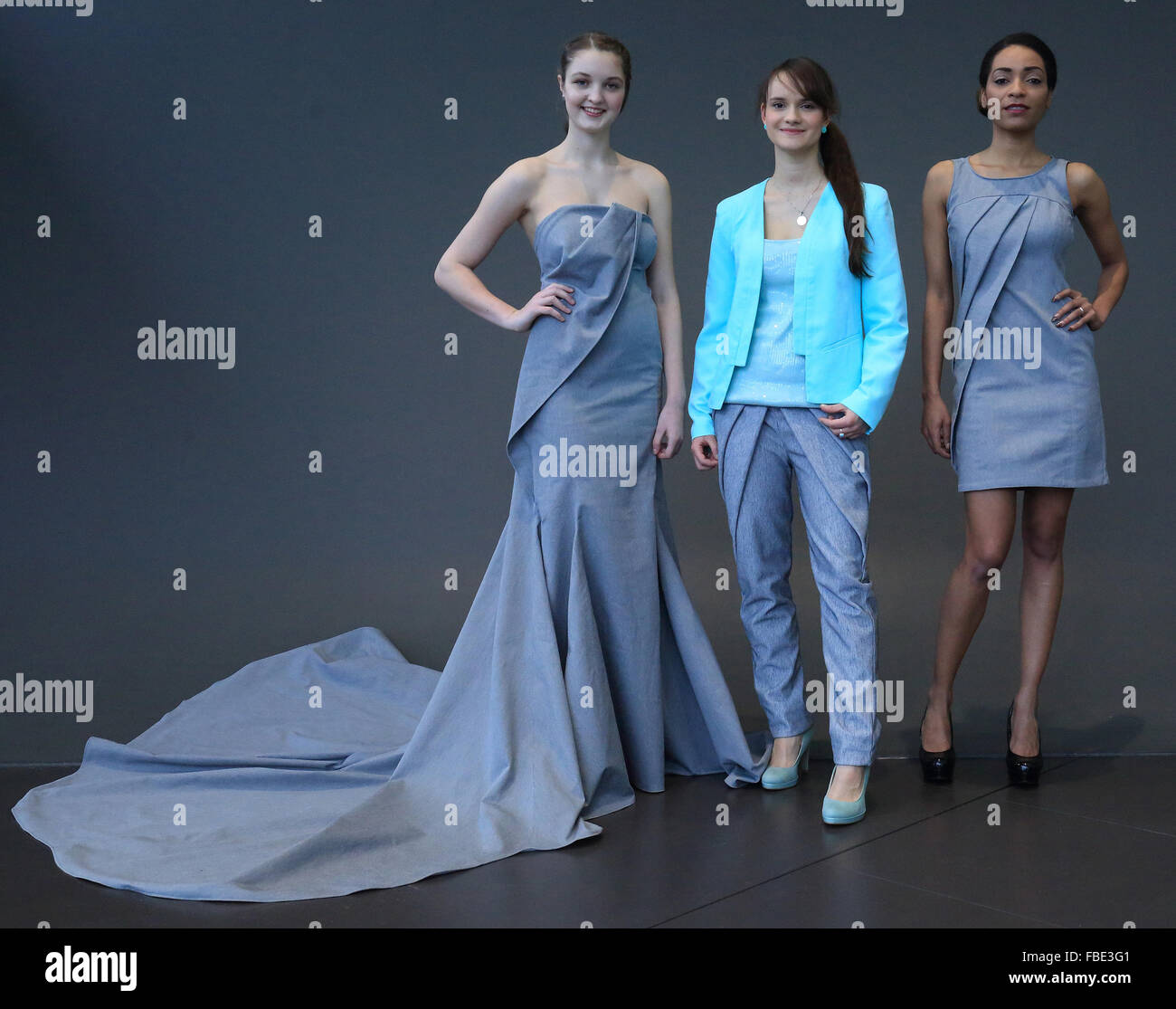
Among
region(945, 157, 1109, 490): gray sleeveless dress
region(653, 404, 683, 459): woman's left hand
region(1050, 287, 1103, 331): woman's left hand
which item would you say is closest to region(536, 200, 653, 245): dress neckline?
region(653, 404, 683, 459): woman's left hand

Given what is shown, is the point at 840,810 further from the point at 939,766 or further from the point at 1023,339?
the point at 1023,339

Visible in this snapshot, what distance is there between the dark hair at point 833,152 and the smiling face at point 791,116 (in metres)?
0.02

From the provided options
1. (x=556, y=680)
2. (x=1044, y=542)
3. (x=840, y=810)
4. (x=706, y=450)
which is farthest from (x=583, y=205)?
(x=840, y=810)

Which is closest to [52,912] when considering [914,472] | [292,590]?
[292,590]

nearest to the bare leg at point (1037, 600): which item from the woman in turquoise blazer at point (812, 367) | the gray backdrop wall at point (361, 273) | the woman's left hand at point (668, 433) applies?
the woman in turquoise blazer at point (812, 367)

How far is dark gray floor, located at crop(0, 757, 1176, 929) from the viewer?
2.42m

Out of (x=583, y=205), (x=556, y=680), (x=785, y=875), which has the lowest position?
(x=785, y=875)

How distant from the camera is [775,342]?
303cm

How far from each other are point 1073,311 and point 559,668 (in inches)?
63.5

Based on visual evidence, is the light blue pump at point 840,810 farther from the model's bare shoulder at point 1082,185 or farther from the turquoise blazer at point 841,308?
the model's bare shoulder at point 1082,185

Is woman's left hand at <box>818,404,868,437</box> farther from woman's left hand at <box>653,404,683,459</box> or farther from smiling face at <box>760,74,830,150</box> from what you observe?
smiling face at <box>760,74,830,150</box>

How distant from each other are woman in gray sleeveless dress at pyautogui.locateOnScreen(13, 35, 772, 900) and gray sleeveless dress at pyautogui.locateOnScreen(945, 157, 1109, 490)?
0.83 m

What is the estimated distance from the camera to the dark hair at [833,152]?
9.46 feet

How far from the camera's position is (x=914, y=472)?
476 centimetres
